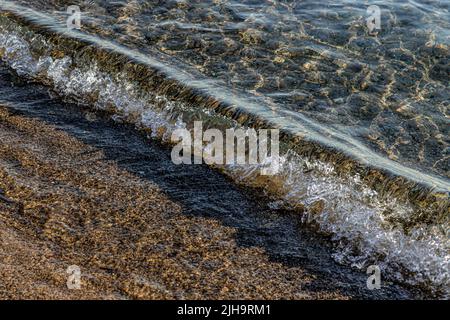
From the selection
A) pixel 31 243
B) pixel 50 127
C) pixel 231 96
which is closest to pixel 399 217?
pixel 231 96

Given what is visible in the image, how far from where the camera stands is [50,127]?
6.28 metres

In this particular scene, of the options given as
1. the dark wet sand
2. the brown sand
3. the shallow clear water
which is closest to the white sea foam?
the shallow clear water

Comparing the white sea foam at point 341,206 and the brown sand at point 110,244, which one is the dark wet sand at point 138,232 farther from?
the white sea foam at point 341,206

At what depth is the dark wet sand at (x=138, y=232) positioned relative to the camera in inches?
167

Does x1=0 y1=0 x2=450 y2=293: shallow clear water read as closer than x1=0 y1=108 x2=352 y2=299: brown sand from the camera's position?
No

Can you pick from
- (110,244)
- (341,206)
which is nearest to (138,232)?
(110,244)

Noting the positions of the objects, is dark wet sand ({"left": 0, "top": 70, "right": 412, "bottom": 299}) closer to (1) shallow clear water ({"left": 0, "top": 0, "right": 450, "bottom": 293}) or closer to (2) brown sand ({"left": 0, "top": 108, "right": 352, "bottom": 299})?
(2) brown sand ({"left": 0, "top": 108, "right": 352, "bottom": 299})

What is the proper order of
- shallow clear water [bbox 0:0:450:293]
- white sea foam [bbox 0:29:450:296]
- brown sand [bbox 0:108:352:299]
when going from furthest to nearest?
shallow clear water [bbox 0:0:450:293] < white sea foam [bbox 0:29:450:296] < brown sand [bbox 0:108:352:299]

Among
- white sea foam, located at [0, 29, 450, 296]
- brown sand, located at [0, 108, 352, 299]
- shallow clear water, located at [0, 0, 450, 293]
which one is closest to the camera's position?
brown sand, located at [0, 108, 352, 299]

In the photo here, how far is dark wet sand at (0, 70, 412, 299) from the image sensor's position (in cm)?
424

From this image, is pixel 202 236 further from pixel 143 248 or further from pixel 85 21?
pixel 85 21

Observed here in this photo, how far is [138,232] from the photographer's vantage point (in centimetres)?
475

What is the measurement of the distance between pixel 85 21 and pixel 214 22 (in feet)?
5.75

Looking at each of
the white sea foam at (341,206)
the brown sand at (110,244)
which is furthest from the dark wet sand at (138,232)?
the white sea foam at (341,206)
